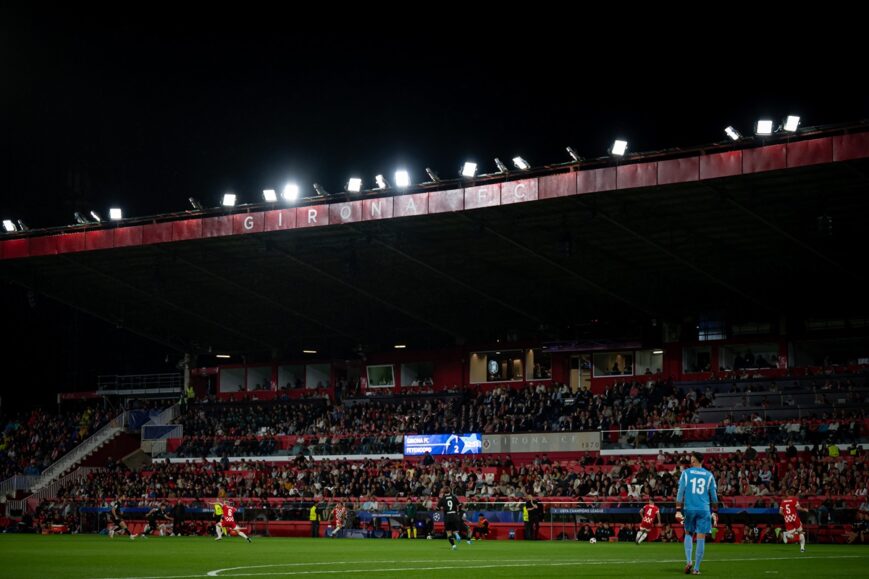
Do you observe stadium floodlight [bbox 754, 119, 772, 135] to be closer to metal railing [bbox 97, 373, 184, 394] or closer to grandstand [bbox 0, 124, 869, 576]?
grandstand [bbox 0, 124, 869, 576]

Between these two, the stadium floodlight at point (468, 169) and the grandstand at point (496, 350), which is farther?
the stadium floodlight at point (468, 169)

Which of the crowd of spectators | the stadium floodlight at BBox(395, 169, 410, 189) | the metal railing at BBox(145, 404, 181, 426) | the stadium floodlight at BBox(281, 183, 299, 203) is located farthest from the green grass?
the metal railing at BBox(145, 404, 181, 426)

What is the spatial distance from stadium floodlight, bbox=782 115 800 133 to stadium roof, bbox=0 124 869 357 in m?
0.36

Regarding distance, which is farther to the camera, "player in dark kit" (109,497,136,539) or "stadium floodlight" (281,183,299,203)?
"stadium floodlight" (281,183,299,203)

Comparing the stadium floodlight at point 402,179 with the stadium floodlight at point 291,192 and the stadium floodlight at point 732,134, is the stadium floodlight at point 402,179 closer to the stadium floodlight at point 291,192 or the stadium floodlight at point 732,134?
the stadium floodlight at point 291,192

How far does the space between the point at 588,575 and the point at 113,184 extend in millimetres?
52990

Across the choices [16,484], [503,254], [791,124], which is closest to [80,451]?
[16,484]

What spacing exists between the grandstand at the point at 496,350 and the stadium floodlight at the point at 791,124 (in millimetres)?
494

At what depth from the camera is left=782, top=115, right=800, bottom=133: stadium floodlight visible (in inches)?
1494

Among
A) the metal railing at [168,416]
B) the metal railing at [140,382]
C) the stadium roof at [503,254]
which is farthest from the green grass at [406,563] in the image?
the metal railing at [140,382]

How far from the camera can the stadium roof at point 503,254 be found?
40781 mm

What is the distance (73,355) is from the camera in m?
72.8

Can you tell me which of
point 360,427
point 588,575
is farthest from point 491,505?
point 588,575

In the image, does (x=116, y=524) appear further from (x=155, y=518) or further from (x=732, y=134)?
(x=732, y=134)
